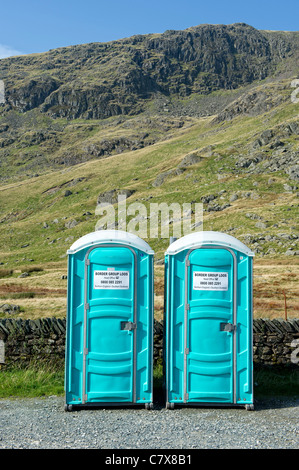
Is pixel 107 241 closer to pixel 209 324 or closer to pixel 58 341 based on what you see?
pixel 209 324

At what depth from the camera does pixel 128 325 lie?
790 centimetres

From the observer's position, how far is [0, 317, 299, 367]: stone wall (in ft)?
31.3

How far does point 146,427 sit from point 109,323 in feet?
6.42

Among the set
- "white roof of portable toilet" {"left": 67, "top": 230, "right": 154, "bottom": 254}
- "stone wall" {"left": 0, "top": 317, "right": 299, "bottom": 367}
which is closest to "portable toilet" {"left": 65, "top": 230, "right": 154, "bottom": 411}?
"white roof of portable toilet" {"left": 67, "top": 230, "right": 154, "bottom": 254}

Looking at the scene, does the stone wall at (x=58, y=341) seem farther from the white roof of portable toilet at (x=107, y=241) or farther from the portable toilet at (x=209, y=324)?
the white roof of portable toilet at (x=107, y=241)

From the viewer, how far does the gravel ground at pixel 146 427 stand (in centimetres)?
605

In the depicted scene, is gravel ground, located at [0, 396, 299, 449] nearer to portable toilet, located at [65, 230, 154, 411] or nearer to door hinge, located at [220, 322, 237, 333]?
portable toilet, located at [65, 230, 154, 411]

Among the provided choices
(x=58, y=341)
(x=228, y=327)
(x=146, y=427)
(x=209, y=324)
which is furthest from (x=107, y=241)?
(x=146, y=427)

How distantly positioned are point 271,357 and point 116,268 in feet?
15.3

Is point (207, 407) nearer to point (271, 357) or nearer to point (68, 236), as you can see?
point (271, 357)

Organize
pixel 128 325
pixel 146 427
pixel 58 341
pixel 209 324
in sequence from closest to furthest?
1. pixel 146 427
2. pixel 128 325
3. pixel 209 324
4. pixel 58 341

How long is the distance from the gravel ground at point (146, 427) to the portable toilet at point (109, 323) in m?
0.42

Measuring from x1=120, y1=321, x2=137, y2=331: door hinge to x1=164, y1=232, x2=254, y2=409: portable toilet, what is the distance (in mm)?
664
